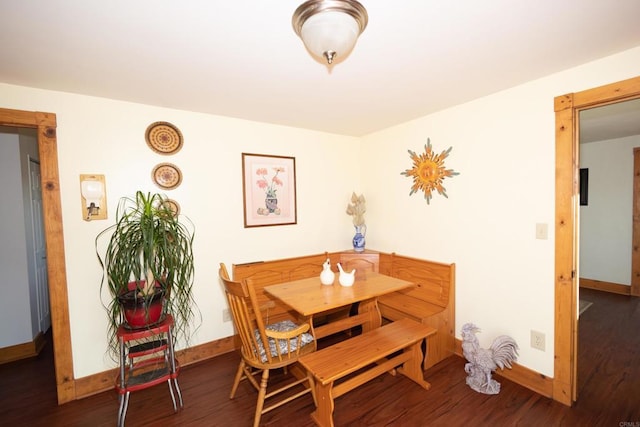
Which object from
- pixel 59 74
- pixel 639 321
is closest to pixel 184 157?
pixel 59 74

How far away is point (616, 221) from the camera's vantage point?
13.4 feet

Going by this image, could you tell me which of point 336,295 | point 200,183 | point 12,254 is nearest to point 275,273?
point 336,295

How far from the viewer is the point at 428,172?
9.09ft

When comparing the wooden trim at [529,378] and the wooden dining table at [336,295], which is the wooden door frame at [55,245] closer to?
the wooden dining table at [336,295]

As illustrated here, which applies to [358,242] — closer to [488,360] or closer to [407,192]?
[407,192]

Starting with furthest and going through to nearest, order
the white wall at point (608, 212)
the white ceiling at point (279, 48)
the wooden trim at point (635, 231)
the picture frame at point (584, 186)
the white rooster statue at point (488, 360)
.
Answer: the picture frame at point (584, 186) < the white wall at point (608, 212) < the wooden trim at point (635, 231) < the white rooster statue at point (488, 360) < the white ceiling at point (279, 48)

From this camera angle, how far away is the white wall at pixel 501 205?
6.48 ft

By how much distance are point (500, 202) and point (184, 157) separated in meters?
2.74

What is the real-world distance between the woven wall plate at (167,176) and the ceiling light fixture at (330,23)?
1742mm

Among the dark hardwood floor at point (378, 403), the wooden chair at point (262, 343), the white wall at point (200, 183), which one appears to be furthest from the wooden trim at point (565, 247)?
the white wall at point (200, 183)

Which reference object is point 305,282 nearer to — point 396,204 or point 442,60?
point 396,204

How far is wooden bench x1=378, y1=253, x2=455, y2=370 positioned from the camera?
243 cm

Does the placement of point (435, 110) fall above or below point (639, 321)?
above

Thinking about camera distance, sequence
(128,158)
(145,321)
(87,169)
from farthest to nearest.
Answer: (128,158) → (87,169) → (145,321)
